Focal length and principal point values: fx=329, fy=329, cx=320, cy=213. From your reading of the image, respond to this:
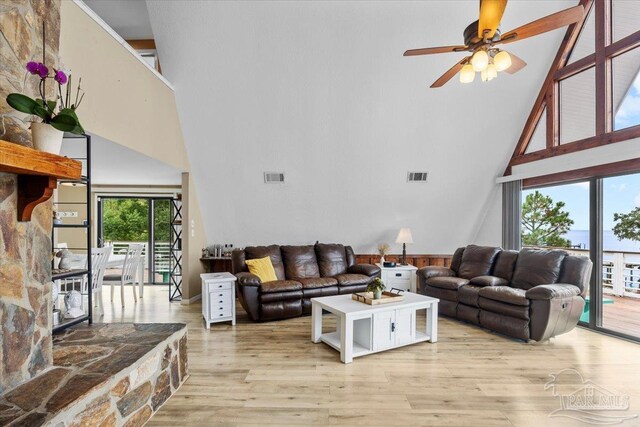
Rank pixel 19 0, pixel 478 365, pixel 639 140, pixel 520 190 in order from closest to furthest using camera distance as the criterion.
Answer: pixel 19 0, pixel 478 365, pixel 639 140, pixel 520 190

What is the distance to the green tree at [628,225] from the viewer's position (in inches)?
156

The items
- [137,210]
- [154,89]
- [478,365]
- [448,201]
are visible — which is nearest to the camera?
[478,365]

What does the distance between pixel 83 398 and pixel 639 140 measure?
18.1ft

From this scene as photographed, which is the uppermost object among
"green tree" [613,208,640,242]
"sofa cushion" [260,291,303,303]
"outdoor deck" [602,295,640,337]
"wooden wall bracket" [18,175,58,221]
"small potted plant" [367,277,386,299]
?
"wooden wall bracket" [18,175,58,221]

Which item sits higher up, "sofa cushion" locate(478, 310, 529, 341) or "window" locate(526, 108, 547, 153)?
"window" locate(526, 108, 547, 153)

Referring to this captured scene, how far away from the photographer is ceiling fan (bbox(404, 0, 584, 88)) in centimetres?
209

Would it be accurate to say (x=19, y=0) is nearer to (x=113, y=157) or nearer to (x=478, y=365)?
(x=113, y=157)

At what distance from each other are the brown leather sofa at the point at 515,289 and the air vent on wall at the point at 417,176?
1.37 meters

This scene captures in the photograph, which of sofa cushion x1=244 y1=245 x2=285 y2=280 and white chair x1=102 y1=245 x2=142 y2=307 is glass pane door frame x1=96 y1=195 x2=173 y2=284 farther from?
sofa cushion x1=244 y1=245 x2=285 y2=280

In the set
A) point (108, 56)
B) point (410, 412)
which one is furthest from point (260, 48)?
point (410, 412)

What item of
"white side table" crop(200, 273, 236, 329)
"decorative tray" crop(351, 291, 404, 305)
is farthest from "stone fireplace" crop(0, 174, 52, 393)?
"decorative tray" crop(351, 291, 404, 305)

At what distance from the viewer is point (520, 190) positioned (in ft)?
17.7

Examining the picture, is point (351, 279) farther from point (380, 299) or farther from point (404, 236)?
point (380, 299)

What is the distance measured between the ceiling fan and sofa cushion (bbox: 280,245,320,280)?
354 centimetres
